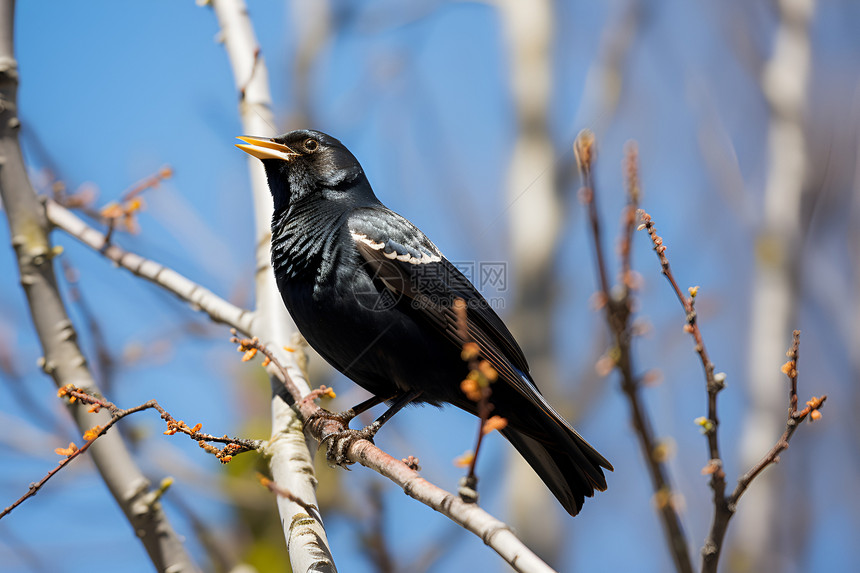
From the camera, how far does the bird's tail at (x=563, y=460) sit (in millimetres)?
3182

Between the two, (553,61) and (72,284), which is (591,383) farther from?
(72,284)

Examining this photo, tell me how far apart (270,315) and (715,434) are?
230cm

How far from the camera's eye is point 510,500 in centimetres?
720

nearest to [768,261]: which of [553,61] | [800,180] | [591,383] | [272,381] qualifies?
[800,180]

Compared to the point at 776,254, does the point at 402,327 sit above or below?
below

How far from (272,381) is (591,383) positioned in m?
5.10

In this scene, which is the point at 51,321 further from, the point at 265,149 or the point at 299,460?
the point at 265,149

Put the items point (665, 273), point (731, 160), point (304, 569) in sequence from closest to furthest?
point (665, 273), point (304, 569), point (731, 160)

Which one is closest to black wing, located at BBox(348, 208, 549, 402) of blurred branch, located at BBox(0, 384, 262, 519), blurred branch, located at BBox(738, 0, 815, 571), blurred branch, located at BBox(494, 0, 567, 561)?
blurred branch, located at BBox(0, 384, 262, 519)

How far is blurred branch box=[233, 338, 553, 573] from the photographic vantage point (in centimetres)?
166

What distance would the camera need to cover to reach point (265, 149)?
396cm

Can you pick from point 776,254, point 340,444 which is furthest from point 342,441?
point 776,254

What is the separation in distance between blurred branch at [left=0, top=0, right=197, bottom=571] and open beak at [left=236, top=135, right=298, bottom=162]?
3.38ft

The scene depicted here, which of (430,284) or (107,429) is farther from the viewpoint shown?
(430,284)
